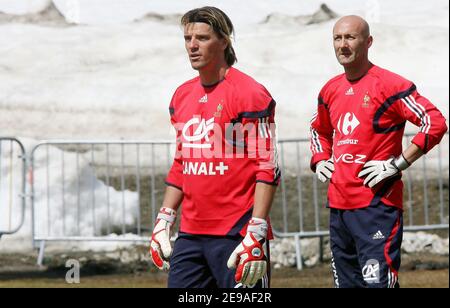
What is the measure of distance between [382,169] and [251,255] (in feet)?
5.25

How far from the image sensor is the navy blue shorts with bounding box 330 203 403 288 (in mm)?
9062

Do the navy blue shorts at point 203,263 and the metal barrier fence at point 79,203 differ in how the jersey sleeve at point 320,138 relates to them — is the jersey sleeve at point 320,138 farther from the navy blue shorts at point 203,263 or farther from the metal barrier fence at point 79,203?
the metal barrier fence at point 79,203

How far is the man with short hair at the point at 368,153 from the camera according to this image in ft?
29.7

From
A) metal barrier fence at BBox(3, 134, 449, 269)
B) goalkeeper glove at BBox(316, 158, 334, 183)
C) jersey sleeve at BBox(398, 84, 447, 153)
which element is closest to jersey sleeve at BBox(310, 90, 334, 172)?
goalkeeper glove at BBox(316, 158, 334, 183)

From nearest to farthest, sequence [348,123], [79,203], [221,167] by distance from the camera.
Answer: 1. [221,167]
2. [348,123]
3. [79,203]

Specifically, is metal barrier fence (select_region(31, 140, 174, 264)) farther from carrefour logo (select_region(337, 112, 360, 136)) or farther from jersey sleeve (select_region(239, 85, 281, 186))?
jersey sleeve (select_region(239, 85, 281, 186))

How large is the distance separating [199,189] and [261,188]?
440 millimetres

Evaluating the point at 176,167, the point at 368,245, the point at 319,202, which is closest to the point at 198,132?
the point at 176,167

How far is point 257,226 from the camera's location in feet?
25.7

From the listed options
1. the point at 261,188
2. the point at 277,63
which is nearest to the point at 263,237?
the point at 261,188

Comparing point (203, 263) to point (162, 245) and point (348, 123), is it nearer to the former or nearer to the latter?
point (162, 245)

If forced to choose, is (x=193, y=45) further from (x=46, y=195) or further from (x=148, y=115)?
(x=148, y=115)

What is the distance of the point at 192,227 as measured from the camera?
8.14 metres

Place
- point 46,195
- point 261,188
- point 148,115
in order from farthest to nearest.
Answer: point 148,115 → point 46,195 → point 261,188
